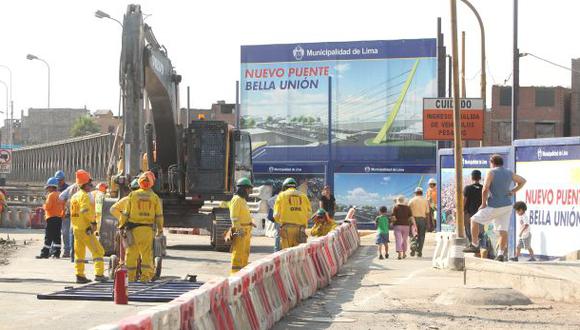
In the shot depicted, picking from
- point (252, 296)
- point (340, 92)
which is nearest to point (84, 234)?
point (252, 296)

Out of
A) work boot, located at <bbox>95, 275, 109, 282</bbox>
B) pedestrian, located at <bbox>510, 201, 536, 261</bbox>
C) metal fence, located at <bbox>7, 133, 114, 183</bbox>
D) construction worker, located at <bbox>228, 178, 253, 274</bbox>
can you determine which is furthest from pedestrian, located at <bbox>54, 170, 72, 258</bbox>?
metal fence, located at <bbox>7, 133, 114, 183</bbox>

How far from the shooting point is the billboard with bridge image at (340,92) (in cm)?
5756

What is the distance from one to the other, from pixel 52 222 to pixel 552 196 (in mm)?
10646

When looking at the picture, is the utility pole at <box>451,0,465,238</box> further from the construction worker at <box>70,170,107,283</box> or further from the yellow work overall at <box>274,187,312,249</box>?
the construction worker at <box>70,170,107,283</box>

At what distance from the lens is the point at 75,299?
1531 cm

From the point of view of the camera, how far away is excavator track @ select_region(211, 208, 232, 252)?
28.5 m

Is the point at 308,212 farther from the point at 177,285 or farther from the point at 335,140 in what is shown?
the point at 335,140

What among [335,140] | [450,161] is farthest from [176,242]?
[335,140]

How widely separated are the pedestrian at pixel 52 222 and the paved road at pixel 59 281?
430 mm

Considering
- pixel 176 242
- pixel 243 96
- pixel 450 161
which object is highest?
pixel 243 96

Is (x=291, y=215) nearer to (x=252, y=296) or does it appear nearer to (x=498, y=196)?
(x=498, y=196)

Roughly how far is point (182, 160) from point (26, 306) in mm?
14301

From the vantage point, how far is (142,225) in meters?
16.9

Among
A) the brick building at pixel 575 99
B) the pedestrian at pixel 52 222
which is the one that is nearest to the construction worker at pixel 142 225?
the pedestrian at pixel 52 222
